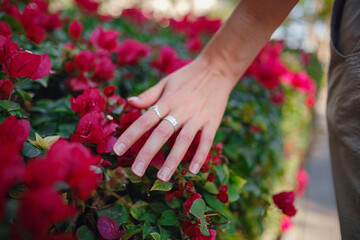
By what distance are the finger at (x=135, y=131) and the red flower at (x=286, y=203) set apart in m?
0.51

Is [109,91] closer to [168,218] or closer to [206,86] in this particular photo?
[206,86]

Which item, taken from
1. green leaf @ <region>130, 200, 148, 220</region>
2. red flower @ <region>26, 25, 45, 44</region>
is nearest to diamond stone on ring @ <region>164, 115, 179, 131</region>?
green leaf @ <region>130, 200, 148, 220</region>

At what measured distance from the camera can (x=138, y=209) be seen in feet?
2.58

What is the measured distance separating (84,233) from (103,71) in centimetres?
69

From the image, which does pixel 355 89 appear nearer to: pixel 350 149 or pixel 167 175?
pixel 350 149

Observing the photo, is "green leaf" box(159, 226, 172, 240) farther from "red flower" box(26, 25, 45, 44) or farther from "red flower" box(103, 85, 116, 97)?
"red flower" box(26, 25, 45, 44)

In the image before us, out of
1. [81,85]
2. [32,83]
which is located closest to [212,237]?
[81,85]

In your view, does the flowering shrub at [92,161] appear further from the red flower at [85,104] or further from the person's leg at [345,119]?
the person's leg at [345,119]

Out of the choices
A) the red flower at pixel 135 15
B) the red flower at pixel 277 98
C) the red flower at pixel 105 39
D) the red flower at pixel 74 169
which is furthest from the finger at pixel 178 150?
the red flower at pixel 135 15

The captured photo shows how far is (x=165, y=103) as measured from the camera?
0.93 metres

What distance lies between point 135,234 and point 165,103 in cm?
42

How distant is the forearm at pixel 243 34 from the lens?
3.07ft

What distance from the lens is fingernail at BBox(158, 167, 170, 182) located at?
2.43 ft

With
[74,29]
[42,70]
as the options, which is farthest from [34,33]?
[42,70]
